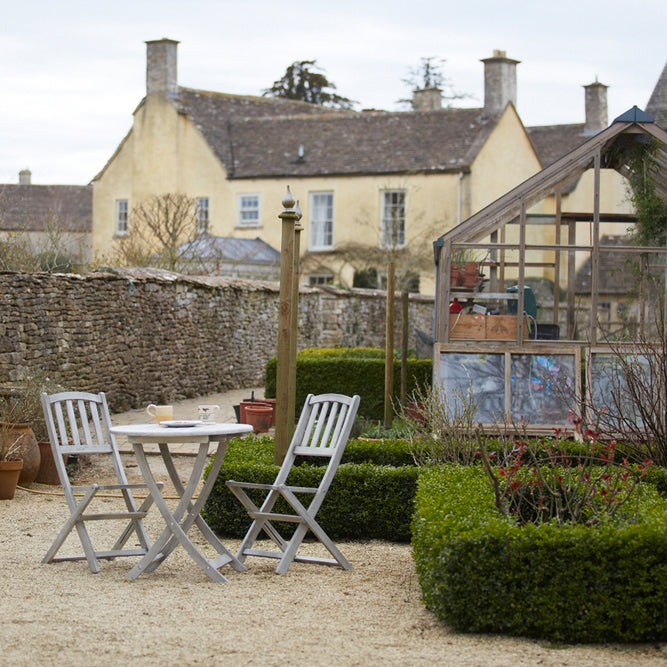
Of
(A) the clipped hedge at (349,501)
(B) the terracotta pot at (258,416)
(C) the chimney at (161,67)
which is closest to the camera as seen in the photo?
Result: (A) the clipped hedge at (349,501)

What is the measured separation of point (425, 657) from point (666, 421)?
3864 mm

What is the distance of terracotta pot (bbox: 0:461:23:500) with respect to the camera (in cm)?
927

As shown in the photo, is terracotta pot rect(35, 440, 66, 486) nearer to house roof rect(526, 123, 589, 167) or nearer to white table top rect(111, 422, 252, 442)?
white table top rect(111, 422, 252, 442)

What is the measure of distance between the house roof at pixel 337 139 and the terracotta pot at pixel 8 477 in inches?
853

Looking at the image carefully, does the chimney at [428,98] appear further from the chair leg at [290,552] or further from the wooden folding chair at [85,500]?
the chair leg at [290,552]

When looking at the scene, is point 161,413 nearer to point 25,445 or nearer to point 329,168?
point 25,445

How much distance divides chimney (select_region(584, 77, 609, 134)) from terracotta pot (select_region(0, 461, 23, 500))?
28.2 metres

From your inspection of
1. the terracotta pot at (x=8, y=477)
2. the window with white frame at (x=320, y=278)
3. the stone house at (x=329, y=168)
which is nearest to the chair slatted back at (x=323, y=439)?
the terracotta pot at (x=8, y=477)

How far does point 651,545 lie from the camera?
5141 millimetres

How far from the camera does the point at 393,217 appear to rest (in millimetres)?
30188

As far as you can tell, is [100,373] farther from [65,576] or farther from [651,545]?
[651,545]

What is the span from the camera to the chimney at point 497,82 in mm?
30344

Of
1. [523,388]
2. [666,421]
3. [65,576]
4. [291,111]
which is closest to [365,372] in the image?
[523,388]

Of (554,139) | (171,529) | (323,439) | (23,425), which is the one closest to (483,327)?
(323,439)
